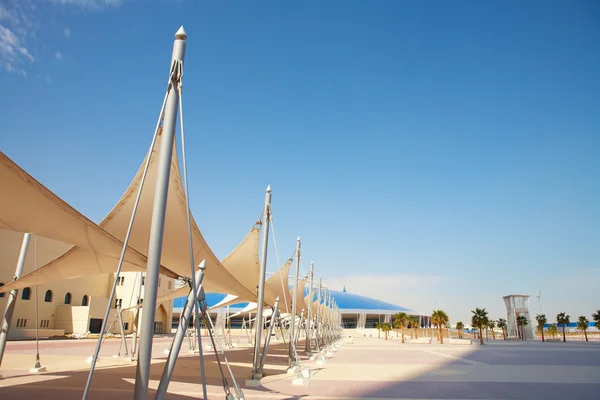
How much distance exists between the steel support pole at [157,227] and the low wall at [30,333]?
108 ft

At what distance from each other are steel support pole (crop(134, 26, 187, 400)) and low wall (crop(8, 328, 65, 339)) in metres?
32.9

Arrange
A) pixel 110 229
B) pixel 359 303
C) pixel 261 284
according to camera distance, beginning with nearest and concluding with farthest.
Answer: pixel 110 229 → pixel 261 284 → pixel 359 303

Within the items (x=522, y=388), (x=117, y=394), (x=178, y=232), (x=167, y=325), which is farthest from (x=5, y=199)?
(x=167, y=325)

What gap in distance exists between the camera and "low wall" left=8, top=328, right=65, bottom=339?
106ft

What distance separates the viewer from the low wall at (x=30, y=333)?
106ft

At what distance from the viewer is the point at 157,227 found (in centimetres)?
646

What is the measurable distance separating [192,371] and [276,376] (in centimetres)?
316

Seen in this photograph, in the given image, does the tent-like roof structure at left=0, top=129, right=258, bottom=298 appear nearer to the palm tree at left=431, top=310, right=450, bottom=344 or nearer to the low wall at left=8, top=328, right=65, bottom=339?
the low wall at left=8, top=328, right=65, bottom=339

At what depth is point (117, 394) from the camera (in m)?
10.1

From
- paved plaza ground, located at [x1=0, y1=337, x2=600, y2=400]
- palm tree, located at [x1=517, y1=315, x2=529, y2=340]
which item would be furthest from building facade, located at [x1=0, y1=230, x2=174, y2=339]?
palm tree, located at [x1=517, y1=315, x2=529, y2=340]

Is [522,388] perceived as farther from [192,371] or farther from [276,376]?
[192,371]

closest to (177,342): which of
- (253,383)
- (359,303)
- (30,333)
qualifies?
(253,383)

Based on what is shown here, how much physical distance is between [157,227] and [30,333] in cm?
3500

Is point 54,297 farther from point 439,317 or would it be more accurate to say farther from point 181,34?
point 439,317
